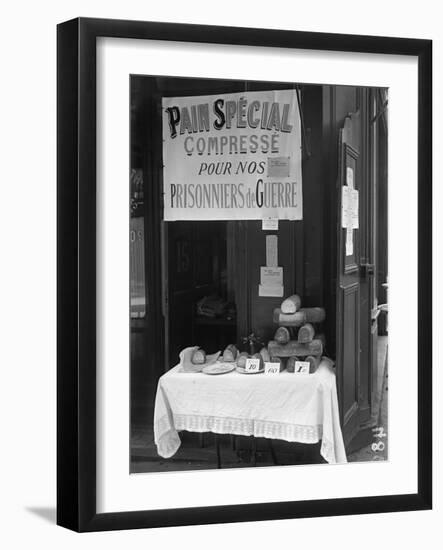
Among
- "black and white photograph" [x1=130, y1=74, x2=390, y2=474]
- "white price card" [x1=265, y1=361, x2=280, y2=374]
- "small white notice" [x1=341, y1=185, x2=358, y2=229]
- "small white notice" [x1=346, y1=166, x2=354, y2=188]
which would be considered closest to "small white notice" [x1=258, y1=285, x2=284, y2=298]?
"black and white photograph" [x1=130, y1=74, x2=390, y2=474]

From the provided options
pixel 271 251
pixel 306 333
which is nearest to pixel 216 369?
pixel 306 333

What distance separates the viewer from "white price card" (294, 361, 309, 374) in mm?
4402

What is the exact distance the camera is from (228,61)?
388 cm

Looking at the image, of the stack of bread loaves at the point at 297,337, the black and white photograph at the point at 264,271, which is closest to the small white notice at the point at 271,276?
the black and white photograph at the point at 264,271

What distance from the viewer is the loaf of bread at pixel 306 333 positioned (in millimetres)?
4441

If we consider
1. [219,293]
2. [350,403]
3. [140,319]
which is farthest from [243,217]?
[350,403]

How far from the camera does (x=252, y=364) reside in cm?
441

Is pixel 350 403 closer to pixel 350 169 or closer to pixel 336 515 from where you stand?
pixel 336 515

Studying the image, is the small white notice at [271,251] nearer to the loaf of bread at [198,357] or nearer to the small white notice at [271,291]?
the small white notice at [271,291]

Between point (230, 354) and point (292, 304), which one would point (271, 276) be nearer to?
point (292, 304)

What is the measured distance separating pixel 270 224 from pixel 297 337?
1.87 feet

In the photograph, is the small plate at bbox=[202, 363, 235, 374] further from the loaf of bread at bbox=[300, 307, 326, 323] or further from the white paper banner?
the white paper banner

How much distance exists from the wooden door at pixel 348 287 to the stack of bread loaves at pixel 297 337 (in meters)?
0.12

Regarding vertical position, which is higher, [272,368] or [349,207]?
[349,207]
